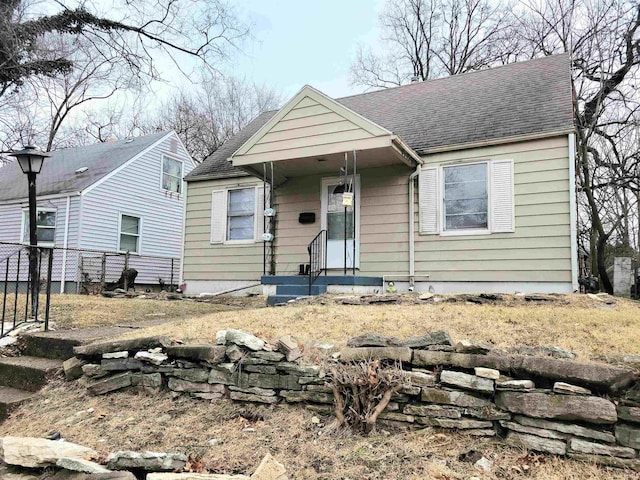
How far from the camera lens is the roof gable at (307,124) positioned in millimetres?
7500

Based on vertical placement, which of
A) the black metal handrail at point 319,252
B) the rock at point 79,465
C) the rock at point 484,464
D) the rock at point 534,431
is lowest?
the rock at point 79,465

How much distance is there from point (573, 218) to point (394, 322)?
4100 mm

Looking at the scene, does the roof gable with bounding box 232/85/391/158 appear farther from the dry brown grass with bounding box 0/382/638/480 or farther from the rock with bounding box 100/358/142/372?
the dry brown grass with bounding box 0/382/638/480

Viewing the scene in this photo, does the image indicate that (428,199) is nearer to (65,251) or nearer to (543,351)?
(543,351)

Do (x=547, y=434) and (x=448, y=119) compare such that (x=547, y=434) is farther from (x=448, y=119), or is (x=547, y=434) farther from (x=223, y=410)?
(x=448, y=119)

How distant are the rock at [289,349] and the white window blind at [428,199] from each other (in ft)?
16.2

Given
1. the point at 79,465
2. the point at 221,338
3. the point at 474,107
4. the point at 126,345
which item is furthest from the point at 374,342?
the point at 474,107

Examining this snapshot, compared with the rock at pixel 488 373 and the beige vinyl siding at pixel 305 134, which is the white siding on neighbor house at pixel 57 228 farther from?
the rock at pixel 488 373

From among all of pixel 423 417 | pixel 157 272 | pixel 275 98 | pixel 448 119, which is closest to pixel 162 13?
pixel 448 119

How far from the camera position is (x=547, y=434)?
260 cm

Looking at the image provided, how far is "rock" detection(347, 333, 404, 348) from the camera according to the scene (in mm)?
3348

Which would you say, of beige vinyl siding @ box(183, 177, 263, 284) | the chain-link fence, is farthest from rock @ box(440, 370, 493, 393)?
the chain-link fence

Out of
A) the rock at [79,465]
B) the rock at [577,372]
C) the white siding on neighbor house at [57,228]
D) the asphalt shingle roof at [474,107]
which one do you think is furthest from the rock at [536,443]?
the white siding on neighbor house at [57,228]

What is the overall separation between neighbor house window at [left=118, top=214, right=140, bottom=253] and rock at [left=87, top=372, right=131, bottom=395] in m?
11.8
